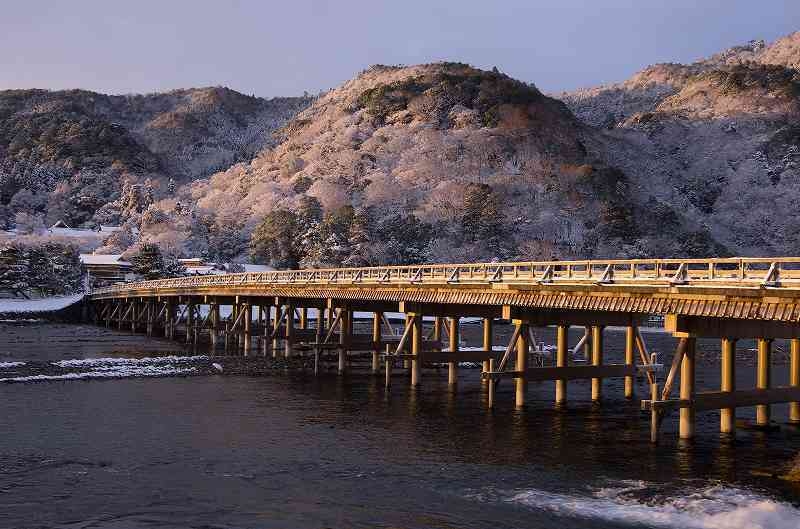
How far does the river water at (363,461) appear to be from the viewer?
18.3m

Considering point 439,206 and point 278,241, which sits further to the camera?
point 439,206

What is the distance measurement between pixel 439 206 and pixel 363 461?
418 ft

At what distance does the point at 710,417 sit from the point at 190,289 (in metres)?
47.6

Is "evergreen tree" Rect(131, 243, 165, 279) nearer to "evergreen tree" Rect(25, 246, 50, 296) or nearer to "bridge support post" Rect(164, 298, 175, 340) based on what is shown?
"evergreen tree" Rect(25, 246, 50, 296)

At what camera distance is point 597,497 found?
19609 millimetres

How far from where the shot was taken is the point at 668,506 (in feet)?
61.8

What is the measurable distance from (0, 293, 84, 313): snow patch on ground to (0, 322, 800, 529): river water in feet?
196

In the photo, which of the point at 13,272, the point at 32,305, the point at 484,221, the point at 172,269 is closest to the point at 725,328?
the point at 32,305

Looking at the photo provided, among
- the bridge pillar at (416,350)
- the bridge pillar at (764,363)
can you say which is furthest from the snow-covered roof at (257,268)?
the bridge pillar at (764,363)

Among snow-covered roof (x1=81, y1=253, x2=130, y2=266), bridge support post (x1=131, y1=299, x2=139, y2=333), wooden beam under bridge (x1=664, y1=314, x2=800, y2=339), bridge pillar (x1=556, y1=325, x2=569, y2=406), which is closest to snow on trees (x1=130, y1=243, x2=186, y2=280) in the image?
snow-covered roof (x1=81, y1=253, x2=130, y2=266)

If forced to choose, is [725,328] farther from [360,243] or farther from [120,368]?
[360,243]

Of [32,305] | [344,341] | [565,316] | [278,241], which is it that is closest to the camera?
[565,316]

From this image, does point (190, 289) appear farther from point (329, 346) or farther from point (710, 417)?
point (710, 417)

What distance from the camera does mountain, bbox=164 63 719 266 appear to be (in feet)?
441
